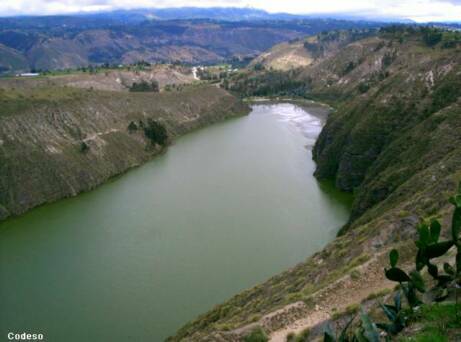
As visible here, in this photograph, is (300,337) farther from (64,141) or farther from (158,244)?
(64,141)

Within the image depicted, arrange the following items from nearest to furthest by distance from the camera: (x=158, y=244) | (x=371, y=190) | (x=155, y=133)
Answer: (x=158, y=244) < (x=371, y=190) < (x=155, y=133)

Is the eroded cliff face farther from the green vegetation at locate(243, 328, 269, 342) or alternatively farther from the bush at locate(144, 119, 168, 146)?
the green vegetation at locate(243, 328, 269, 342)

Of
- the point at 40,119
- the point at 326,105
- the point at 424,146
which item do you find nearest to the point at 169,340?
the point at 424,146

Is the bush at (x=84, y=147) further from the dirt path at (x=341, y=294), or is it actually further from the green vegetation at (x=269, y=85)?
the green vegetation at (x=269, y=85)

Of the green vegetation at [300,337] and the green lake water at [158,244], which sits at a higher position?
the green vegetation at [300,337]

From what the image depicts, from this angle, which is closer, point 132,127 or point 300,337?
point 300,337

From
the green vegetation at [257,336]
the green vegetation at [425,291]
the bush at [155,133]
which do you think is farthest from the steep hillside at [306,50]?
the green vegetation at [425,291]

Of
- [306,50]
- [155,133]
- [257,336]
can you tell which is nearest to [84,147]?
[155,133]
